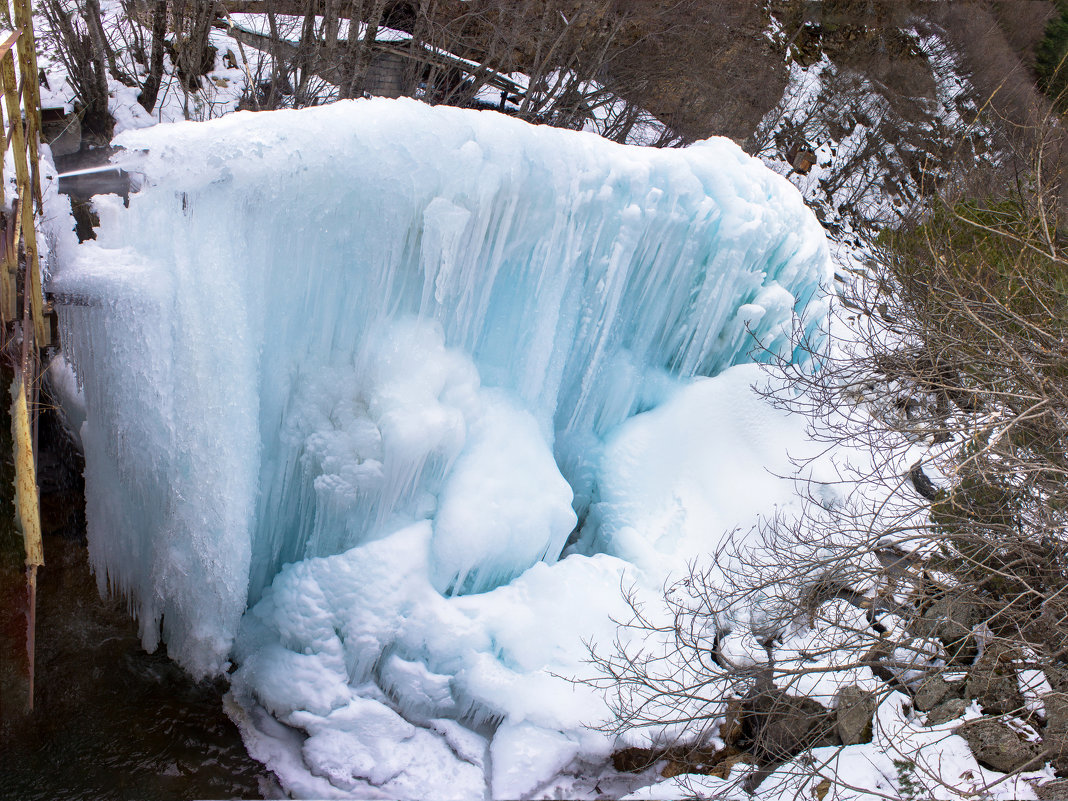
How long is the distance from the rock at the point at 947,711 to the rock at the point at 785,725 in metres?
0.62

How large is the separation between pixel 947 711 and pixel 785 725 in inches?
43.8

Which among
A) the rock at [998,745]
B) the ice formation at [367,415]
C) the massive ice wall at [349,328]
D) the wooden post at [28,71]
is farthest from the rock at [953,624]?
the wooden post at [28,71]

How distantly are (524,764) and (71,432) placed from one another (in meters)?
3.17

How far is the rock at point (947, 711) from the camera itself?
4.82 metres

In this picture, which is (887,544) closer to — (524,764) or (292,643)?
(524,764)

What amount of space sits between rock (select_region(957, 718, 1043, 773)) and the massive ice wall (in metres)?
2.72

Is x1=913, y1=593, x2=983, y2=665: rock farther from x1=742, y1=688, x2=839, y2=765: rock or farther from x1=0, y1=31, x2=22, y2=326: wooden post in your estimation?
x1=0, y1=31, x2=22, y2=326: wooden post

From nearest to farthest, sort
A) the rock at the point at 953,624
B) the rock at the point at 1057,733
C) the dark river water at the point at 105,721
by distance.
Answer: the dark river water at the point at 105,721 → the rock at the point at 1057,733 → the rock at the point at 953,624

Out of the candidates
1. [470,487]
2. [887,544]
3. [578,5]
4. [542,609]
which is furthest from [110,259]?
[578,5]

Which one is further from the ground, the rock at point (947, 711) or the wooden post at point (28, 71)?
the wooden post at point (28, 71)

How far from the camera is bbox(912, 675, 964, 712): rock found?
4887 mm

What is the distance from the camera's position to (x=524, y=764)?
13.5 feet

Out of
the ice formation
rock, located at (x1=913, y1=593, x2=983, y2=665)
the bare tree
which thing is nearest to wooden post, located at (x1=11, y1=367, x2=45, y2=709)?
the ice formation

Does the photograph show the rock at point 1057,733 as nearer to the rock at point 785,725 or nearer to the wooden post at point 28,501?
the rock at point 785,725
